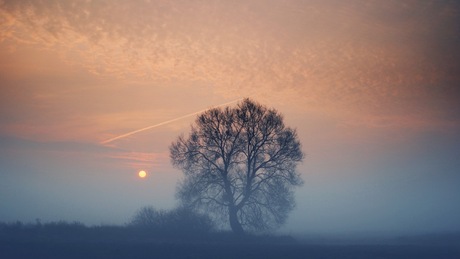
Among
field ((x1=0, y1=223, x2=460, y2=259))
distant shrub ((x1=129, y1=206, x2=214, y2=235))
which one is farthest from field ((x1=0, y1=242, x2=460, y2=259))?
distant shrub ((x1=129, y1=206, x2=214, y2=235))

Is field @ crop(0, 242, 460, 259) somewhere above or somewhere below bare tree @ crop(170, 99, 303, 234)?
below

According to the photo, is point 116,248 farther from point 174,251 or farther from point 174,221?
point 174,221

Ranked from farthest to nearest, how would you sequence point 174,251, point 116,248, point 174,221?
1. point 174,221
2. point 174,251
3. point 116,248

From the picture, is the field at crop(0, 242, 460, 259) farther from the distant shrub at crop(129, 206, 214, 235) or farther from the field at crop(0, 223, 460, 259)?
the distant shrub at crop(129, 206, 214, 235)

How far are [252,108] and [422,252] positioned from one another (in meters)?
16.8

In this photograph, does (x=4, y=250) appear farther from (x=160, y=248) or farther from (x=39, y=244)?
(x=160, y=248)

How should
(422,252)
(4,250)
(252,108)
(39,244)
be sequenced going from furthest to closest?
(252,108), (422,252), (39,244), (4,250)

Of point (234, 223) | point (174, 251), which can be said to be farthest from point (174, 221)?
point (174, 251)

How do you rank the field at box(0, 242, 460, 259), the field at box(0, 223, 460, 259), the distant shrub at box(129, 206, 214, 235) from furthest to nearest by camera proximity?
the distant shrub at box(129, 206, 214, 235) < the field at box(0, 223, 460, 259) < the field at box(0, 242, 460, 259)

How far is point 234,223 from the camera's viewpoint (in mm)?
37094

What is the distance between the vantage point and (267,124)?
36750 mm

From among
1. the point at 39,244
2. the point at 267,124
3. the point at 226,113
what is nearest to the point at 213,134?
the point at 226,113

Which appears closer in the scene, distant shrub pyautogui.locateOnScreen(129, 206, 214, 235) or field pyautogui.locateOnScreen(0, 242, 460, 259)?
field pyautogui.locateOnScreen(0, 242, 460, 259)

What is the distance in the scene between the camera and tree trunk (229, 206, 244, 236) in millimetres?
36594
